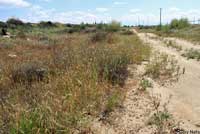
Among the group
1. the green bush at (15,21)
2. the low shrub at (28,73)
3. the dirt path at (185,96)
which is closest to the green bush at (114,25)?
the green bush at (15,21)

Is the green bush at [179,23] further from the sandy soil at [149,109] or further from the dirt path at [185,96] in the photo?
the sandy soil at [149,109]

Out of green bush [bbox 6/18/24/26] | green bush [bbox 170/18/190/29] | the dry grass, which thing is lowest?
the dry grass

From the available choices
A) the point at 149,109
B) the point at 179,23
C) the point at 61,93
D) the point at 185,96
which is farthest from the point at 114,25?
the point at 61,93

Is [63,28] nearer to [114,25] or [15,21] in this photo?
[15,21]

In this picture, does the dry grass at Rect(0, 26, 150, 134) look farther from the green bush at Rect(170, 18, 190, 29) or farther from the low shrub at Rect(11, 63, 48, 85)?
the green bush at Rect(170, 18, 190, 29)

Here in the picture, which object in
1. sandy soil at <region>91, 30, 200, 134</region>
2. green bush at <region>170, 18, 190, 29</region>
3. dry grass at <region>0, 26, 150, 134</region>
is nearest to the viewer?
dry grass at <region>0, 26, 150, 134</region>

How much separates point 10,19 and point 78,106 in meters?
64.0

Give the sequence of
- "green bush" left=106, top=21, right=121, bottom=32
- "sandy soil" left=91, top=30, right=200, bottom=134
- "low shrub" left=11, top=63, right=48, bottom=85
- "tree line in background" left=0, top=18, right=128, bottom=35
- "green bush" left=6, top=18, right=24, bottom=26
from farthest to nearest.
A: 1. "green bush" left=6, top=18, right=24, bottom=26
2. "green bush" left=106, top=21, right=121, bottom=32
3. "tree line in background" left=0, top=18, right=128, bottom=35
4. "low shrub" left=11, top=63, right=48, bottom=85
5. "sandy soil" left=91, top=30, right=200, bottom=134

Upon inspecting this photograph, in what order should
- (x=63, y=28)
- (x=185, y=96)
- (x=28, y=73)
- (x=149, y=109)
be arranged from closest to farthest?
(x=149, y=109) → (x=185, y=96) → (x=28, y=73) → (x=63, y=28)

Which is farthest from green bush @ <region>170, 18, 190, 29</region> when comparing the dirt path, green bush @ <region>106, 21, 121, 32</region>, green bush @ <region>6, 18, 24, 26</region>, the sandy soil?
the sandy soil

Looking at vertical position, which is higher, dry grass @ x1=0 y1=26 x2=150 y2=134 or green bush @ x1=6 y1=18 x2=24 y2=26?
green bush @ x1=6 y1=18 x2=24 y2=26

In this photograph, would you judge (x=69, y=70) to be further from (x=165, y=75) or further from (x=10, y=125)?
(x=165, y=75)

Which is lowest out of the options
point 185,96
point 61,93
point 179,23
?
point 185,96

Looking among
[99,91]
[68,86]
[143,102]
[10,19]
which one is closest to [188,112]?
[143,102]
